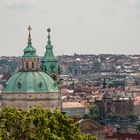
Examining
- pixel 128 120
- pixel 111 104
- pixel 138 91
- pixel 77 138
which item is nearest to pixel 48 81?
Answer: pixel 77 138

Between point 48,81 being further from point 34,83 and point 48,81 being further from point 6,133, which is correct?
point 6,133

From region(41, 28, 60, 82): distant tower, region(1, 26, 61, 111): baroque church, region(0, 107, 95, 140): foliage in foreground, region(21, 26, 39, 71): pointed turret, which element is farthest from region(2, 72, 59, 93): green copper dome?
region(0, 107, 95, 140): foliage in foreground

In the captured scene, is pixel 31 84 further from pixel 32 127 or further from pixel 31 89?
pixel 32 127

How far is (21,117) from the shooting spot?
1539 inches

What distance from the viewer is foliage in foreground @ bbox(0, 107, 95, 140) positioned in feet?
127

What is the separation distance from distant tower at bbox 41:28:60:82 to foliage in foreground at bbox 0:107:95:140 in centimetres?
4571

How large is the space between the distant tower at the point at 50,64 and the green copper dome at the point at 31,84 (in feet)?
22.6

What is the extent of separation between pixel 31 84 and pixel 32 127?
1531 inches

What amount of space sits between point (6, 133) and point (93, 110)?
301 ft

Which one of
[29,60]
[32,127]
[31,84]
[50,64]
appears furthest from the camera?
[50,64]

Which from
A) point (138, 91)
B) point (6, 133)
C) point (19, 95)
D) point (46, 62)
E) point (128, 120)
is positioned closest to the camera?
point (6, 133)

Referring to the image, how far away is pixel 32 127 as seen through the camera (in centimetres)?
3922

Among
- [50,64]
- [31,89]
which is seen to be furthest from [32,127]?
[50,64]

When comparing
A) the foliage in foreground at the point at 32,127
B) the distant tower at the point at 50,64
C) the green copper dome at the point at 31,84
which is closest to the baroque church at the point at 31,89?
the green copper dome at the point at 31,84
